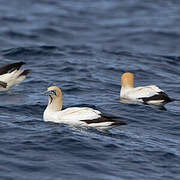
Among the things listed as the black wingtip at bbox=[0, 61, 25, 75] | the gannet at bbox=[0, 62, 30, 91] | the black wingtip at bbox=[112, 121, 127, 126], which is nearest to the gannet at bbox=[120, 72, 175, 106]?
the gannet at bbox=[0, 62, 30, 91]

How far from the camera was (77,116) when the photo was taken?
15562 millimetres

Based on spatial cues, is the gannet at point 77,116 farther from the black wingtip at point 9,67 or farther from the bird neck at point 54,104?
the black wingtip at point 9,67

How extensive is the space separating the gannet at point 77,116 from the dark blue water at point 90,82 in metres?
0.29

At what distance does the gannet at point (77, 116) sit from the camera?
15.2 metres

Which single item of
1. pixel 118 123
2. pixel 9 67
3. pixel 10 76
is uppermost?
pixel 9 67

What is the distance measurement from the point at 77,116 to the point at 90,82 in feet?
23.5

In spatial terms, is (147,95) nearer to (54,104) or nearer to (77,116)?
(54,104)

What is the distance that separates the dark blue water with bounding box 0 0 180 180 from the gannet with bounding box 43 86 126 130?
0.29m

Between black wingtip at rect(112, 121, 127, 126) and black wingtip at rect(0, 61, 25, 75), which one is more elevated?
black wingtip at rect(0, 61, 25, 75)

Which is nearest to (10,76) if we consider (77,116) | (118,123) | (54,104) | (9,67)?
(9,67)

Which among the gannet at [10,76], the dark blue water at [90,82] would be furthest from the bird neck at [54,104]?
the gannet at [10,76]

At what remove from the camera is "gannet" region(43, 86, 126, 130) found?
49.9ft

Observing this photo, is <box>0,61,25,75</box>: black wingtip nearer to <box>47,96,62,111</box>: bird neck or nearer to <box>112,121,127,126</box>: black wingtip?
<box>47,96,62,111</box>: bird neck

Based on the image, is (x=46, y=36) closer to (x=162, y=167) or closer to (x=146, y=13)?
(x=146, y=13)
